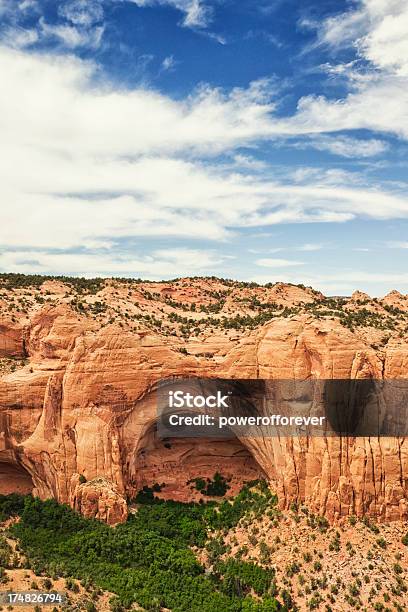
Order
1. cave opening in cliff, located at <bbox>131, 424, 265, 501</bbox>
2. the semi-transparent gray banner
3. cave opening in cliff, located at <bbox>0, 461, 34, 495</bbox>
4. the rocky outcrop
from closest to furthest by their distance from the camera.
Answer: the semi-transparent gray banner < the rocky outcrop < cave opening in cliff, located at <bbox>131, 424, 265, 501</bbox> < cave opening in cliff, located at <bbox>0, 461, 34, 495</bbox>

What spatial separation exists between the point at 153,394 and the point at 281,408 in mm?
9585

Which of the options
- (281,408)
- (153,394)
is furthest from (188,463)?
(281,408)

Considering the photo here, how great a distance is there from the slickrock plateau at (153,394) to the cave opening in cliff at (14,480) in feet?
0.26

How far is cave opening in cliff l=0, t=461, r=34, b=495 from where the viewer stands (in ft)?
130

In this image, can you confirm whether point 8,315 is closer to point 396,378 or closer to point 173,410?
point 173,410

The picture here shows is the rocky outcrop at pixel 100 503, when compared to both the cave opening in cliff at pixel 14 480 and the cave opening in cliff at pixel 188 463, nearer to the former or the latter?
the cave opening in cliff at pixel 188 463

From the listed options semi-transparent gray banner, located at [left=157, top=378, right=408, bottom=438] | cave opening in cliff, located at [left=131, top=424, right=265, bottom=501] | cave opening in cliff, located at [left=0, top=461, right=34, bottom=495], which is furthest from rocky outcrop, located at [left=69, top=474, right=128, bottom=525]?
cave opening in cliff, located at [left=0, top=461, right=34, bottom=495]

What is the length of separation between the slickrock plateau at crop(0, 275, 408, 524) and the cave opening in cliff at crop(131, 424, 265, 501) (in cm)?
8

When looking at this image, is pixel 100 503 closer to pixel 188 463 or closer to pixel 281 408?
pixel 188 463

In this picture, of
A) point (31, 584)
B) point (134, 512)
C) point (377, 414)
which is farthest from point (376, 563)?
point (31, 584)

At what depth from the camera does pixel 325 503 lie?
3147 cm

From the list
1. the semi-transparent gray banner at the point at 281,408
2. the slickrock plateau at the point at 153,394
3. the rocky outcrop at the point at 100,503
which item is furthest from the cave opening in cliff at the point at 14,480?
the semi-transparent gray banner at the point at 281,408

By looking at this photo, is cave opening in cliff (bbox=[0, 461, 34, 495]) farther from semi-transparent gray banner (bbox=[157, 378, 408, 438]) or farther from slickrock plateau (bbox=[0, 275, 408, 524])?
semi-transparent gray banner (bbox=[157, 378, 408, 438])

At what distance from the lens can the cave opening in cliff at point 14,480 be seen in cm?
3969
